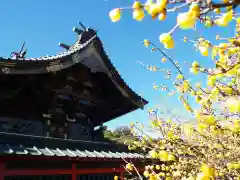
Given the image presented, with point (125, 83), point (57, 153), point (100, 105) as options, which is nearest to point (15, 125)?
point (57, 153)

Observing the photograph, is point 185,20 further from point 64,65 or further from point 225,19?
point 64,65

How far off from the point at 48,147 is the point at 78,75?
104 inches

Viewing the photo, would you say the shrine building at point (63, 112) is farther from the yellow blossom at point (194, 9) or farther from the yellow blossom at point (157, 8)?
the yellow blossom at point (194, 9)

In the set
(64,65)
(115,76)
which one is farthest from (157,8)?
(115,76)

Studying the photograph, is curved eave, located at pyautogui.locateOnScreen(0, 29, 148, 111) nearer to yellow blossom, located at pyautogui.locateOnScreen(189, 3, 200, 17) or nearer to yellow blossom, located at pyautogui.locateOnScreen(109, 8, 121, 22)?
yellow blossom, located at pyautogui.locateOnScreen(109, 8, 121, 22)

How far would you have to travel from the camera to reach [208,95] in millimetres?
2754

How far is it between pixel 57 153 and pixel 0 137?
121 cm

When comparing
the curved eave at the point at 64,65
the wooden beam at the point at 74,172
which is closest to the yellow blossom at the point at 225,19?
the curved eave at the point at 64,65

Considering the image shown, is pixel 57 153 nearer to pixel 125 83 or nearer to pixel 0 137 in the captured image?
pixel 0 137

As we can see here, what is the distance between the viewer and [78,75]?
26.6 feet

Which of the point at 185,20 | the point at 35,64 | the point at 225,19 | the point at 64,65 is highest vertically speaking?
the point at 64,65

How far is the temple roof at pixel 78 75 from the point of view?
652 cm

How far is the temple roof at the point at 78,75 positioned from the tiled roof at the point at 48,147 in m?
1.23

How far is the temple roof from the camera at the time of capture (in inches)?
257
